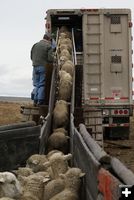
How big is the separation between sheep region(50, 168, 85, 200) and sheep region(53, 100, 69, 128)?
4.09 meters

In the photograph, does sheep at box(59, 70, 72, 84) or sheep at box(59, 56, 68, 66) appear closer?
sheep at box(59, 70, 72, 84)

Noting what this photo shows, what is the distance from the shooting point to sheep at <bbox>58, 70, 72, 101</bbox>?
37.2 ft

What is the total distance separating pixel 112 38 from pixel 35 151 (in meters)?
7.33

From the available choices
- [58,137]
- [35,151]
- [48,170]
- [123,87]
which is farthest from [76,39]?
[48,170]

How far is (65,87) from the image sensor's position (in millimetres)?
11477

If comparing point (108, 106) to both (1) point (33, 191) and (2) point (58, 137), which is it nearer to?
(2) point (58, 137)

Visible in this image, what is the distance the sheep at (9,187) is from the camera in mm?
4723

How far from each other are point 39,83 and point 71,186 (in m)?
6.52

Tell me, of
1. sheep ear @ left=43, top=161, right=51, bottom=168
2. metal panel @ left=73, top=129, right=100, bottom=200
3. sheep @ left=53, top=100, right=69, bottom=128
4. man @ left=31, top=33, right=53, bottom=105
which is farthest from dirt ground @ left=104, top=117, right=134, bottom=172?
metal panel @ left=73, top=129, right=100, bottom=200

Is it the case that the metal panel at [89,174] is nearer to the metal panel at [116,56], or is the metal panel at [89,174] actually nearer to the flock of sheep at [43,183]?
the flock of sheep at [43,183]

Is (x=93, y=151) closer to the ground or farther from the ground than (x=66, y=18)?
closer to the ground

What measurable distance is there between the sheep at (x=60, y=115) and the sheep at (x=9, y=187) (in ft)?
15.8

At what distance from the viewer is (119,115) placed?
46.3 feet

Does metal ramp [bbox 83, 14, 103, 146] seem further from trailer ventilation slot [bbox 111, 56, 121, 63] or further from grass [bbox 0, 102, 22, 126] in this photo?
grass [bbox 0, 102, 22, 126]
